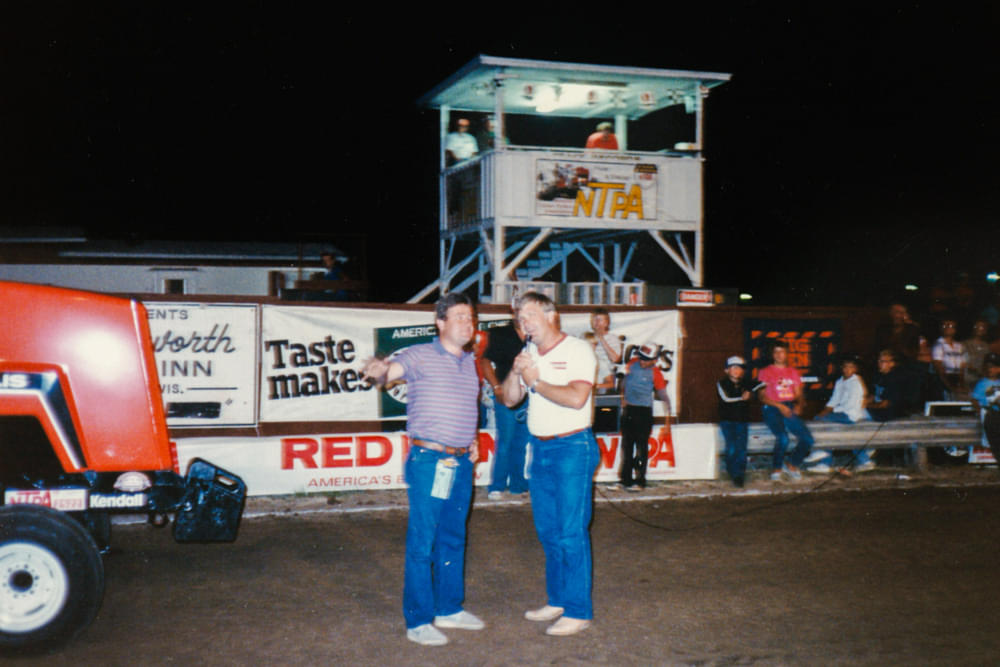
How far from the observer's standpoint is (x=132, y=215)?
32.4 metres

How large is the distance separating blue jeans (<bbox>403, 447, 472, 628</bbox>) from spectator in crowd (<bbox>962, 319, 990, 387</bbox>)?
9946 millimetres

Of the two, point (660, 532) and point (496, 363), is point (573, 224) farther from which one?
point (660, 532)

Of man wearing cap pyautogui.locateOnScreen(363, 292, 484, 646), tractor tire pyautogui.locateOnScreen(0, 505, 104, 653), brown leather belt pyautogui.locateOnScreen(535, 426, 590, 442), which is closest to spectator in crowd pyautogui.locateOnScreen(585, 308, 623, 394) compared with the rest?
brown leather belt pyautogui.locateOnScreen(535, 426, 590, 442)

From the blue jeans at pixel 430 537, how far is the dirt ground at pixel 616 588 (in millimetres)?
240

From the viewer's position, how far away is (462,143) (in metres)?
17.5

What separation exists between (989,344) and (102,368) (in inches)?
465

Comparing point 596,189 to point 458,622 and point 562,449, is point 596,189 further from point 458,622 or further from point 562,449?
point 458,622

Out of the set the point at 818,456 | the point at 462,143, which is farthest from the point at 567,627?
the point at 462,143

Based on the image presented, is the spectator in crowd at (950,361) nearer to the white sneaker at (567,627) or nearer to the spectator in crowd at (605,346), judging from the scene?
the spectator in crowd at (605,346)

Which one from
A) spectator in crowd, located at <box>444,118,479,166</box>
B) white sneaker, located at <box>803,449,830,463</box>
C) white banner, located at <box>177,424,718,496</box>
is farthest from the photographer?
spectator in crowd, located at <box>444,118,479,166</box>

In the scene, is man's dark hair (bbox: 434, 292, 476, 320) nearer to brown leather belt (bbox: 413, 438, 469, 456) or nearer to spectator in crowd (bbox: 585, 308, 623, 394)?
brown leather belt (bbox: 413, 438, 469, 456)

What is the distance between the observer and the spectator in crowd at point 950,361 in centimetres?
1320

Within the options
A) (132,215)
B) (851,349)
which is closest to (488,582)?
(851,349)

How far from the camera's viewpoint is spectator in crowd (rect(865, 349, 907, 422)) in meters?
12.1
